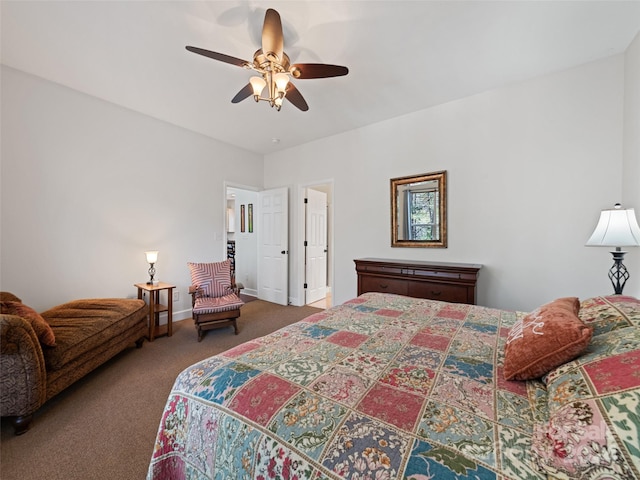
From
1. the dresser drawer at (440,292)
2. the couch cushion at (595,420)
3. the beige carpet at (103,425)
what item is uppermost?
the couch cushion at (595,420)

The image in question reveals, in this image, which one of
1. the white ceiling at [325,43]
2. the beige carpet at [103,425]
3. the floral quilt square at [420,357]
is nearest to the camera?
the floral quilt square at [420,357]

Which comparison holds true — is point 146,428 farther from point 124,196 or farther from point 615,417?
Answer: point 124,196

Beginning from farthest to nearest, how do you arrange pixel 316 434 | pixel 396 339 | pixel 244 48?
pixel 244 48, pixel 396 339, pixel 316 434

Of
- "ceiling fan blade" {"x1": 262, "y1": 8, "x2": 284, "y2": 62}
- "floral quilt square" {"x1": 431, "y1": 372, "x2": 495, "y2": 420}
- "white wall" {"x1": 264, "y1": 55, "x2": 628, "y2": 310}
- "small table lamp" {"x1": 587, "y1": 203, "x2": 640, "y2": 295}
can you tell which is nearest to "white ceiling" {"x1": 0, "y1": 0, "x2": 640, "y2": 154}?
"ceiling fan blade" {"x1": 262, "y1": 8, "x2": 284, "y2": 62}

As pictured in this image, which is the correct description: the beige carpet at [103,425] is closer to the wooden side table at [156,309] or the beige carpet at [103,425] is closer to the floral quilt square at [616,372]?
the wooden side table at [156,309]

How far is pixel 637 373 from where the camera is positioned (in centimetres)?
66

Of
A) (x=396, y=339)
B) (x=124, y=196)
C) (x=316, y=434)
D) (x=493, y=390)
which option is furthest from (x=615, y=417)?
(x=124, y=196)

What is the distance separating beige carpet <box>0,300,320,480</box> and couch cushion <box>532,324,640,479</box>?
1.85 meters

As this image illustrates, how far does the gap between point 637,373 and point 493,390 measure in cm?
37

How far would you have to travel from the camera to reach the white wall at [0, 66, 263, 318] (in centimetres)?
256

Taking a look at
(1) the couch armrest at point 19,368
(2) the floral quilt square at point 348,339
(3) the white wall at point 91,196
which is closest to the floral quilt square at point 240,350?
(2) the floral quilt square at point 348,339

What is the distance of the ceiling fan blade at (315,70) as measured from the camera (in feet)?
6.12

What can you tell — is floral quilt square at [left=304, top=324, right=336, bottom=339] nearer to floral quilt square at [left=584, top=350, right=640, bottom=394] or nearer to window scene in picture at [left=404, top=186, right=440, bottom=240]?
floral quilt square at [left=584, top=350, right=640, bottom=394]

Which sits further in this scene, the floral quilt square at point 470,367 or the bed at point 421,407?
the floral quilt square at point 470,367
